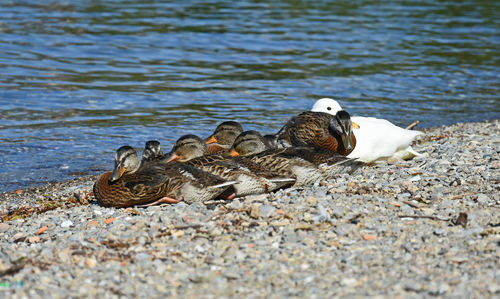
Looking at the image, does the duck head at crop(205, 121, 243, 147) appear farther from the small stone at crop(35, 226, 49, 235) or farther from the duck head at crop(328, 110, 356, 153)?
the small stone at crop(35, 226, 49, 235)

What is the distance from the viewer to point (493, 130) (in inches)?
518

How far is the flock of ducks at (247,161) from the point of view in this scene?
7.94 meters

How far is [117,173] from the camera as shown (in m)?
8.05

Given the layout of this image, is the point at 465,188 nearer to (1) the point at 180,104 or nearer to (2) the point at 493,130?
(2) the point at 493,130

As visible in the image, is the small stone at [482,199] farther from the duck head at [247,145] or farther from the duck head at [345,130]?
the duck head at [247,145]

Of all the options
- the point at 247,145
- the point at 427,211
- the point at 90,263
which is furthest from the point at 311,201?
the point at 247,145

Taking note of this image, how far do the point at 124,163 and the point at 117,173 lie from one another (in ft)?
0.60

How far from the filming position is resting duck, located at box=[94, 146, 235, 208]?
7.83 meters

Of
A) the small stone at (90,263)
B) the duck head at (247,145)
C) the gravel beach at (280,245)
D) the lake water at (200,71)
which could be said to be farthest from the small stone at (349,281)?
the lake water at (200,71)

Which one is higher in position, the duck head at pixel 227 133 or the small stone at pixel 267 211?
the small stone at pixel 267 211

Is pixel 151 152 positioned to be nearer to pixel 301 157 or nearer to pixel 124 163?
pixel 124 163

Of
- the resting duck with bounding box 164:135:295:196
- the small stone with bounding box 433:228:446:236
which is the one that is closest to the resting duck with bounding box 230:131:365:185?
the resting duck with bounding box 164:135:295:196

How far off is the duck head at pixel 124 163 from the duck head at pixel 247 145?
64.5 inches

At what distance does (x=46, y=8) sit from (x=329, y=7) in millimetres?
11737
